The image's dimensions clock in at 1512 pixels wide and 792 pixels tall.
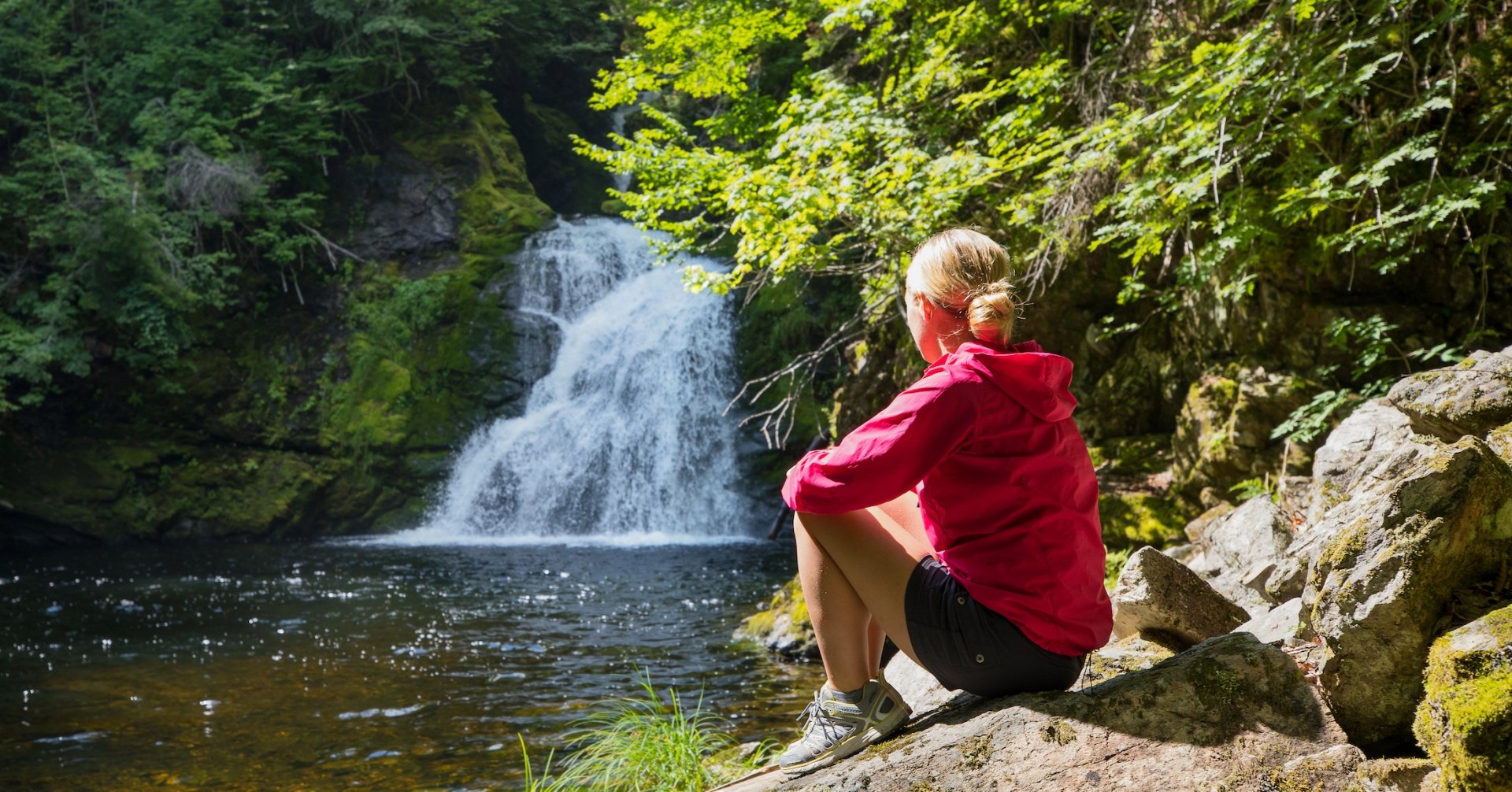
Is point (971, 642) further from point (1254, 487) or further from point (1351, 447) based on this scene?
point (1254, 487)

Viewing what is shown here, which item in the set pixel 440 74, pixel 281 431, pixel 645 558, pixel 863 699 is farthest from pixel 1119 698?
pixel 440 74

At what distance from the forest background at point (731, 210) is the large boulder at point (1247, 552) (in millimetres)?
991

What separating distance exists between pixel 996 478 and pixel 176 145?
62.1ft

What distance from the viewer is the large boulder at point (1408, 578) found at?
2018 millimetres

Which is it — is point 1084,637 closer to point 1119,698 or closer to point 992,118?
point 1119,698

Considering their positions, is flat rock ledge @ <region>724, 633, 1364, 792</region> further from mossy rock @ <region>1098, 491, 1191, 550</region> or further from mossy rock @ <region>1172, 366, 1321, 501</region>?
mossy rock @ <region>1098, 491, 1191, 550</region>

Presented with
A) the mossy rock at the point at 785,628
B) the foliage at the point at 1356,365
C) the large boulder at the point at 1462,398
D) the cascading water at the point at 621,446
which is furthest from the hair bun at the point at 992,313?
the cascading water at the point at 621,446

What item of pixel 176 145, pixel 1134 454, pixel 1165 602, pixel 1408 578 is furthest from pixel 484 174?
pixel 1408 578

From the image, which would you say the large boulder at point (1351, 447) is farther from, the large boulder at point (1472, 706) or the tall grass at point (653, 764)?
the tall grass at point (653, 764)

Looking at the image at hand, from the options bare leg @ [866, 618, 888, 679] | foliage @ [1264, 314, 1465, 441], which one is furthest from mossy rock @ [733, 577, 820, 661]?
bare leg @ [866, 618, 888, 679]

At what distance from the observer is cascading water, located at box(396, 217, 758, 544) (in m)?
15.4

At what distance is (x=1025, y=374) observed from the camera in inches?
88.7

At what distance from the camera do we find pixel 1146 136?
6219mm

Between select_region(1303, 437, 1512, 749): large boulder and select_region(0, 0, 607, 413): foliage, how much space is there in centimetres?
1623
